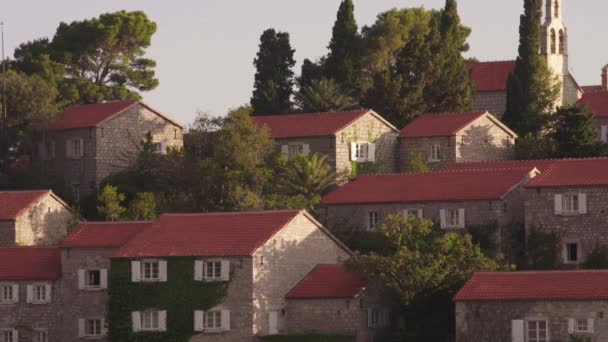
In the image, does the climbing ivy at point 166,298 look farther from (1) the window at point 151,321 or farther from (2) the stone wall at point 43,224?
(2) the stone wall at point 43,224

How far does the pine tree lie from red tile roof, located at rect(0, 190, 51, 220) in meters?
29.1

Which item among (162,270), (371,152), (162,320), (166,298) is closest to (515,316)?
(166,298)

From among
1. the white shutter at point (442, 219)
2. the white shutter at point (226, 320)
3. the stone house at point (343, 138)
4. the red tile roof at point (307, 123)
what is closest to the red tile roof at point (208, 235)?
the white shutter at point (226, 320)

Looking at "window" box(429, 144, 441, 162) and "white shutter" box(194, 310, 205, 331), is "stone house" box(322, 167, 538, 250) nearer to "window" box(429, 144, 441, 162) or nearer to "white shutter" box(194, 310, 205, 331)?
"window" box(429, 144, 441, 162)

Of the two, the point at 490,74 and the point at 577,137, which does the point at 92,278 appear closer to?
the point at 577,137

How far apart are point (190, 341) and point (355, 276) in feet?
25.7

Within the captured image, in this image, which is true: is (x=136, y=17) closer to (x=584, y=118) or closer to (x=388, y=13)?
(x=388, y=13)

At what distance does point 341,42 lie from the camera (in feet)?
434

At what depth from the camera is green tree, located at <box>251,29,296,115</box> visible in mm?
131875

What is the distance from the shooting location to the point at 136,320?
3688 inches

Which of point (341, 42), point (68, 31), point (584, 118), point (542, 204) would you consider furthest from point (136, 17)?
point (542, 204)

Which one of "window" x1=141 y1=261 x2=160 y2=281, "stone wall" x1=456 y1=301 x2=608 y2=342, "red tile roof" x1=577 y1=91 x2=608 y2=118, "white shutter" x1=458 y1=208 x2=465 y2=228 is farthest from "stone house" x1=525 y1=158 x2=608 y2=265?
"red tile roof" x1=577 y1=91 x2=608 y2=118

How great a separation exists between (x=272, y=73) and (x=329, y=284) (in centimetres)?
4129

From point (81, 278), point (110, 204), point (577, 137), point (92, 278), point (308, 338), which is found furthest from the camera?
point (577, 137)
